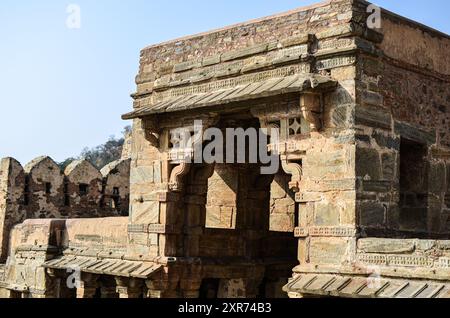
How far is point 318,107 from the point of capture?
7660mm

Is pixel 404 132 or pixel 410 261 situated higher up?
pixel 404 132

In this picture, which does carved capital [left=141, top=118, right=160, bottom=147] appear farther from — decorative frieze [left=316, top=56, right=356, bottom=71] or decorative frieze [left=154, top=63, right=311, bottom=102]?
decorative frieze [left=316, top=56, right=356, bottom=71]

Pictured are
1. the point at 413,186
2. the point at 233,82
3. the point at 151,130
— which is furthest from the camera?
the point at 151,130

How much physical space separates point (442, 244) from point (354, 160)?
4.60ft

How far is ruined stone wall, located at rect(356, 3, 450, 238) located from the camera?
7496mm

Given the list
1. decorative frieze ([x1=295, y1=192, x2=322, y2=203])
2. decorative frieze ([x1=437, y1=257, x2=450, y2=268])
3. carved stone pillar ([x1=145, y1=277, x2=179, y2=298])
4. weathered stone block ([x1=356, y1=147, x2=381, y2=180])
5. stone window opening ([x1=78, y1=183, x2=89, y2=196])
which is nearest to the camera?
decorative frieze ([x1=437, y1=257, x2=450, y2=268])

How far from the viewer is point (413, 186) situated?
28.3ft

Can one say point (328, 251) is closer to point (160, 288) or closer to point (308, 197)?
point (308, 197)

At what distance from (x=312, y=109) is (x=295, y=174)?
780 mm

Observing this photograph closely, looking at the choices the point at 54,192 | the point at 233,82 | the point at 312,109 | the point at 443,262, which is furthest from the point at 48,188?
the point at 443,262

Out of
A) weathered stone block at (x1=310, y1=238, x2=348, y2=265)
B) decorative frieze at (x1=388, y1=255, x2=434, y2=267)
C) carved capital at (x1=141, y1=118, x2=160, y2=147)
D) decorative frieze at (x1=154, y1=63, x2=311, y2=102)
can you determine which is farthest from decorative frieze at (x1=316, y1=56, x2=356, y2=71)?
carved capital at (x1=141, y1=118, x2=160, y2=147)

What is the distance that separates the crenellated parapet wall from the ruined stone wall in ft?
25.2

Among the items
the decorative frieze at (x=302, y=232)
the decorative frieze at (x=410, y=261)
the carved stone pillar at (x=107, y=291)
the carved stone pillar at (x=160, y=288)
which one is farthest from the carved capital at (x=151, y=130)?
the decorative frieze at (x=410, y=261)
